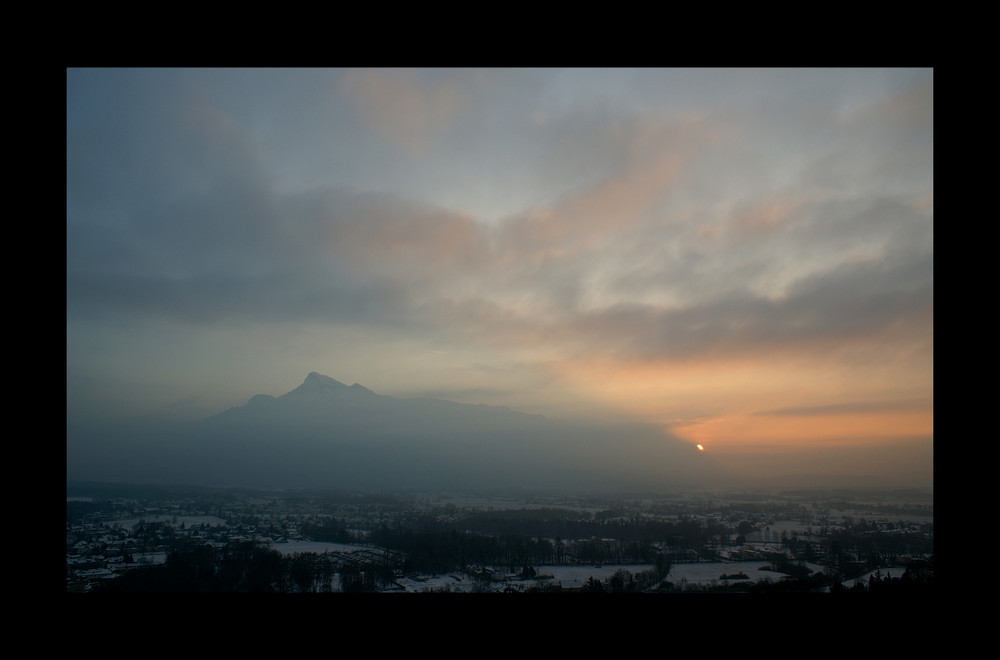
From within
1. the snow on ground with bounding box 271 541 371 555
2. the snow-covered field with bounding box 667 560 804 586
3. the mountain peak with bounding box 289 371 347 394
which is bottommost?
the snow on ground with bounding box 271 541 371 555

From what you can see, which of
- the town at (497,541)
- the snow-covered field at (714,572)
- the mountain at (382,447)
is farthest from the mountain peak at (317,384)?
the snow-covered field at (714,572)

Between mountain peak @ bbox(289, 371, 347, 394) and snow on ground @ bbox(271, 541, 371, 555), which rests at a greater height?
mountain peak @ bbox(289, 371, 347, 394)

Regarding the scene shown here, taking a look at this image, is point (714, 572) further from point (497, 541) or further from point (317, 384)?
point (317, 384)

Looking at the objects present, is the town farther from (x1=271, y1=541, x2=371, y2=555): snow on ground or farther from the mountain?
the mountain

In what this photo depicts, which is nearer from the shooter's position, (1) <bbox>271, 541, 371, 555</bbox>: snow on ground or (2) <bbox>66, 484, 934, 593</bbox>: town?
(2) <bbox>66, 484, 934, 593</bbox>: town

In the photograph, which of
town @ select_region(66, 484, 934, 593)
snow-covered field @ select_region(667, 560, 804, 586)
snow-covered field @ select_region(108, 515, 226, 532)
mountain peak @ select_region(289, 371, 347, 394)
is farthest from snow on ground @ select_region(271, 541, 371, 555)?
snow-covered field @ select_region(667, 560, 804, 586)

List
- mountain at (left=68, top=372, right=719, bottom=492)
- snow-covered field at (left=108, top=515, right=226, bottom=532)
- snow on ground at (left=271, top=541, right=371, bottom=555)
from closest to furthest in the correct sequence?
snow on ground at (left=271, top=541, right=371, bottom=555) < snow-covered field at (left=108, top=515, right=226, bottom=532) < mountain at (left=68, top=372, right=719, bottom=492)

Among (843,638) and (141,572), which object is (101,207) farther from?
(843,638)

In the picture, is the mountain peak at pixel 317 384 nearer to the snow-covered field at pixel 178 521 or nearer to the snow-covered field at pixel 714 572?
the snow-covered field at pixel 178 521
